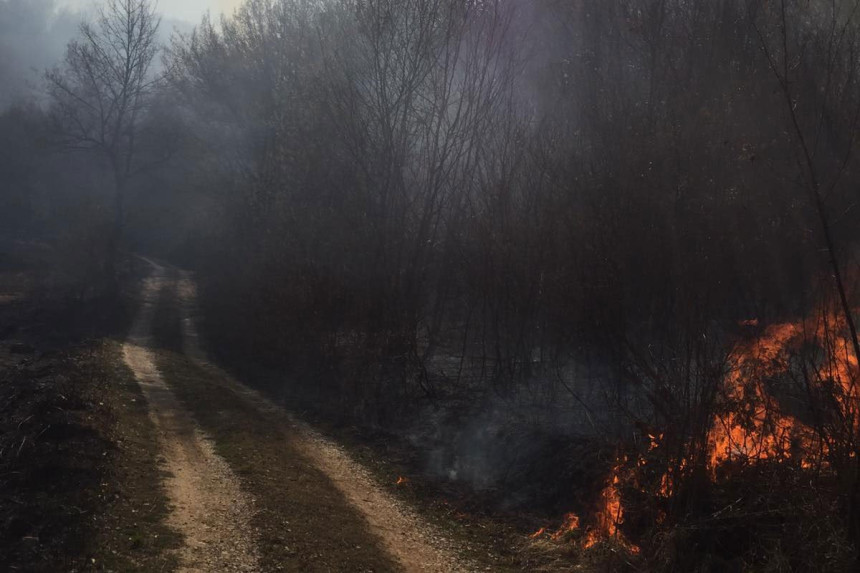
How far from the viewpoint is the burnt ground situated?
7.57 meters

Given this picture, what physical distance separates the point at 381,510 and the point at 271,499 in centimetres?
159

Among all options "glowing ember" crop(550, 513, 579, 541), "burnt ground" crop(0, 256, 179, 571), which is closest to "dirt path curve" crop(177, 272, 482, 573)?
"glowing ember" crop(550, 513, 579, 541)

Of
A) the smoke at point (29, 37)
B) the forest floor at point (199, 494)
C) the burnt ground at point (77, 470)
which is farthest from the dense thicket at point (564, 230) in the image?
the smoke at point (29, 37)

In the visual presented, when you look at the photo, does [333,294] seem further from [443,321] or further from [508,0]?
[508,0]

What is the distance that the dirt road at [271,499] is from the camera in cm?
805

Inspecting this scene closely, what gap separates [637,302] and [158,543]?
909 centimetres

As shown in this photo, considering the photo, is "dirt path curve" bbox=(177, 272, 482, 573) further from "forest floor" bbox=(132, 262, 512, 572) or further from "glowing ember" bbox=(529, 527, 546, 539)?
"glowing ember" bbox=(529, 527, 546, 539)

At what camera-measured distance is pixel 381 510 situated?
9.91 m

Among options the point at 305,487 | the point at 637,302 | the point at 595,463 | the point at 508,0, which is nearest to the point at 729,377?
the point at 595,463

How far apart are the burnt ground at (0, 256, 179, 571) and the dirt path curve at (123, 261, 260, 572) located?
24 cm

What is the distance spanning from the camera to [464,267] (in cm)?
1644

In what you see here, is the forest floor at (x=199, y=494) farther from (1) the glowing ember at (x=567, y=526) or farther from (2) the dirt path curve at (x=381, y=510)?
(1) the glowing ember at (x=567, y=526)

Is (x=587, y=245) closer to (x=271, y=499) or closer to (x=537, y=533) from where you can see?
(x=537, y=533)

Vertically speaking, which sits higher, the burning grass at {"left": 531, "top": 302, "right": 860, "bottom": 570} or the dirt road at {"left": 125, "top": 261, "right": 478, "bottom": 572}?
the burning grass at {"left": 531, "top": 302, "right": 860, "bottom": 570}
